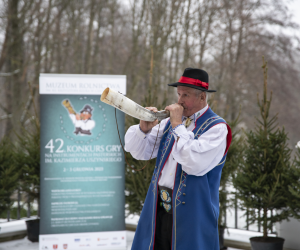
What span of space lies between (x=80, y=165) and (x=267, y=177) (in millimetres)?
2412

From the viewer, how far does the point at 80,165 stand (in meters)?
4.51

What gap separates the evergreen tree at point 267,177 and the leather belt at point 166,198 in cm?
210

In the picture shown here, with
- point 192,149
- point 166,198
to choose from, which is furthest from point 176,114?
point 166,198

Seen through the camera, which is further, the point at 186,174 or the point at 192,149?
the point at 186,174

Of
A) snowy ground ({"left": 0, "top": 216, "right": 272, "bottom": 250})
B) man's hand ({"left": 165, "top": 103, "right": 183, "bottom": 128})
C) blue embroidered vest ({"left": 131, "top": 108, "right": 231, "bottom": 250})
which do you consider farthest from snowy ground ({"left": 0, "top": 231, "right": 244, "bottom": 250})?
man's hand ({"left": 165, "top": 103, "right": 183, "bottom": 128})

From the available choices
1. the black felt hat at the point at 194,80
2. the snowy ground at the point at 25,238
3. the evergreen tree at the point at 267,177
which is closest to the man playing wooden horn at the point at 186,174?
the black felt hat at the point at 194,80

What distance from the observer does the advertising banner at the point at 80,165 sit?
445 centimetres

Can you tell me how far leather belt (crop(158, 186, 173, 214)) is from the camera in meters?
2.36

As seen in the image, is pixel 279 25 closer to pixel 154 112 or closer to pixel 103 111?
pixel 103 111

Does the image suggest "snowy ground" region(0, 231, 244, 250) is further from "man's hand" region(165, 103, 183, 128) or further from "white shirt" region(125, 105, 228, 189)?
"man's hand" region(165, 103, 183, 128)

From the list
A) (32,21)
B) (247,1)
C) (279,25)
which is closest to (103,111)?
(32,21)

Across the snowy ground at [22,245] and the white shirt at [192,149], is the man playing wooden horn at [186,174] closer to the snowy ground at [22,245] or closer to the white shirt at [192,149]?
the white shirt at [192,149]

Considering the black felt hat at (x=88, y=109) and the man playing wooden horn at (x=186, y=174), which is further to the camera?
the black felt hat at (x=88, y=109)

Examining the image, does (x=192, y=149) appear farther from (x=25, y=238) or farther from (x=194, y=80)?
(x=25, y=238)
